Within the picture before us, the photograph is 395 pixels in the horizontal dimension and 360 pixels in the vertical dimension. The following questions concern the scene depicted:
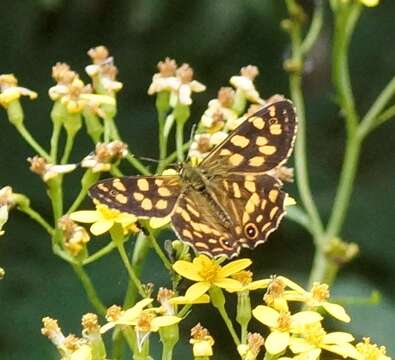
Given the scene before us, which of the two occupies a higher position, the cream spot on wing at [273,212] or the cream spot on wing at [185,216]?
the cream spot on wing at [185,216]

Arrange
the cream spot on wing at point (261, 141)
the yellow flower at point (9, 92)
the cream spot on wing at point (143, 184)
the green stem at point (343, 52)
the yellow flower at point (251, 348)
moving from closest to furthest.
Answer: the yellow flower at point (251, 348)
the cream spot on wing at point (143, 184)
the cream spot on wing at point (261, 141)
the yellow flower at point (9, 92)
the green stem at point (343, 52)

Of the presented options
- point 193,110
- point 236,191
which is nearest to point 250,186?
point 236,191

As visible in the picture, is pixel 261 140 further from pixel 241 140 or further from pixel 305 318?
pixel 305 318

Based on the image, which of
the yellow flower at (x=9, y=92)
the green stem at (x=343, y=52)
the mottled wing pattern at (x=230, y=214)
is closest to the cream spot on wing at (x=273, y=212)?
the mottled wing pattern at (x=230, y=214)

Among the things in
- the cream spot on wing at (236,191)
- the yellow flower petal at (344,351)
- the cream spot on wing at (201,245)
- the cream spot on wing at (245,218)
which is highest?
the cream spot on wing at (236,191)

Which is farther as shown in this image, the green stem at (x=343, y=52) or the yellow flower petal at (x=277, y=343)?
the green stem at (x=343, y=52)

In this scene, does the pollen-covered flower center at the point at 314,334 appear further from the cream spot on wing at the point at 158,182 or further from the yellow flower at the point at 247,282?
the cream spot on wing at the point at 158,182
